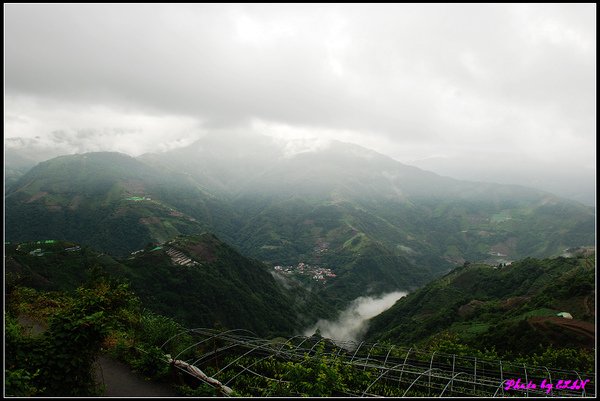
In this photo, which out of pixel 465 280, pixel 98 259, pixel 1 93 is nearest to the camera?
pixel 1 93

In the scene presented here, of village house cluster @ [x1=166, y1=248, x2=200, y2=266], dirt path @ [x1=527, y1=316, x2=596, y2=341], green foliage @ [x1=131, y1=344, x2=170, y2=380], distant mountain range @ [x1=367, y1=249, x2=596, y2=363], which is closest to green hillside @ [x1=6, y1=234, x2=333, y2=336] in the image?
village house cluster @ [x1=166, y1=248, x2=200, y2=266]

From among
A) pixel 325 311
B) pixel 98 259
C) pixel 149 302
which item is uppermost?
pixel 98 259

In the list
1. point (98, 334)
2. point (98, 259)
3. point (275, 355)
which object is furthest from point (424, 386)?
point (98, 259)

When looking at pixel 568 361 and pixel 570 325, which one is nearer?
pixel 568 361

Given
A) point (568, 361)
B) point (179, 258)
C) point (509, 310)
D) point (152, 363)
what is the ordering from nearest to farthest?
point (152, 363) < point (568, 361) < point (509, 310) < point (179, 258)

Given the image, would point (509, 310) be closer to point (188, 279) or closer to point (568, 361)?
point (568, 361)

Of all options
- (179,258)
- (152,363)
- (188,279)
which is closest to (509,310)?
(152,363)

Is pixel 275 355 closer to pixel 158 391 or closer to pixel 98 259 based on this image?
pixel 158 391

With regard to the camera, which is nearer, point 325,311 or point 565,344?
point 565,344

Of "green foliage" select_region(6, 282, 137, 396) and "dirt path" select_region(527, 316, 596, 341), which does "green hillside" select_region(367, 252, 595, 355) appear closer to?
"dirt path" select_region(527, 316, 596, 341)

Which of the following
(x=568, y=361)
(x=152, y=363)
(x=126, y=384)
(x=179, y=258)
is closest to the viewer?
(x=126, y=384)
